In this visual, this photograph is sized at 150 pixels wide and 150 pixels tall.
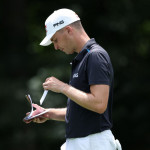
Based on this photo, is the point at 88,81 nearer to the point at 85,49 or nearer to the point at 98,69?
the point at 98,69

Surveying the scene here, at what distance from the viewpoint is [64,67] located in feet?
29.4

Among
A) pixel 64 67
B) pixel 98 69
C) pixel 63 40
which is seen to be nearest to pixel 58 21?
pixel 63 40

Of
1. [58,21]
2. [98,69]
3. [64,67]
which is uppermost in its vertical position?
[58,21]

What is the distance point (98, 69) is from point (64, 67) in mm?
5959

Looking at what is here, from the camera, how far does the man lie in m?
3.01

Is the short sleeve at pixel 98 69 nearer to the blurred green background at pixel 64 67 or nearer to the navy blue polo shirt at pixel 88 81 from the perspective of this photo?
the navy blue polo shirt at pixel 88 81

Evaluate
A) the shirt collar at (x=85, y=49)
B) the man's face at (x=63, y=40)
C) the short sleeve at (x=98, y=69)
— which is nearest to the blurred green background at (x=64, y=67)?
the man's face at (x=63, y=40)

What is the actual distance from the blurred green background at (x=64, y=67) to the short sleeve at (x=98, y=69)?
5.50 metres

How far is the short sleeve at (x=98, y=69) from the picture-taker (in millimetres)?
3006

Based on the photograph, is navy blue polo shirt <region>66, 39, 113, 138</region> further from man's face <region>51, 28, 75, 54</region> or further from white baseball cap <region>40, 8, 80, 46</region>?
white baseball cap <region>40, 8, 80, 46</region>

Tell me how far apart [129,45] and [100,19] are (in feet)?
2.90

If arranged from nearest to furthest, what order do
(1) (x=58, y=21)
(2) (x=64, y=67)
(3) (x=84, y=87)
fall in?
1. (3) (x=84, y=87)
2. (1) (x=58, y=21)
3. (2) (x=64, y=67)

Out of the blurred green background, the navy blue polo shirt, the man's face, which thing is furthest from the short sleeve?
the blurred green background

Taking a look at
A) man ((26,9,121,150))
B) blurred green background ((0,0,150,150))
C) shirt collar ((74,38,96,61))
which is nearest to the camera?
man ((26,9,121,150))
